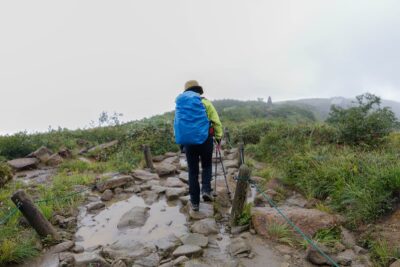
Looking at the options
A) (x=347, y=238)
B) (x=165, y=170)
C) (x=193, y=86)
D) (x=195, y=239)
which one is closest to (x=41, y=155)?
(x=165, y=170)

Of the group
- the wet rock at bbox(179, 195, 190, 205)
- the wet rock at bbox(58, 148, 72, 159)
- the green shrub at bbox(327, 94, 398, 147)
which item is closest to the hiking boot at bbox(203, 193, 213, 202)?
the wet rock at bbox(179, 195, 190, 205)

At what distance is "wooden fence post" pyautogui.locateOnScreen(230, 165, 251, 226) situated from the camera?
4.32 metres

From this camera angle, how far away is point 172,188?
6.53 m

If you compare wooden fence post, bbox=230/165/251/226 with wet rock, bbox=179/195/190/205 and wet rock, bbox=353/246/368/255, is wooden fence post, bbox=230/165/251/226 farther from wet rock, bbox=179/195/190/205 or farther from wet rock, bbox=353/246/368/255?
wet rock, bbox=353/246/368/255

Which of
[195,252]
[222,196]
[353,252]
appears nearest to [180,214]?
[222,196]

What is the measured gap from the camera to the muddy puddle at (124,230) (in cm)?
447

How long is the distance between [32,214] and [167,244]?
2.12 m

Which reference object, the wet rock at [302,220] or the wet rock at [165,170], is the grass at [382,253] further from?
the wet rock at [165,170]

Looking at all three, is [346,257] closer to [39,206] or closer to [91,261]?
[91,261]

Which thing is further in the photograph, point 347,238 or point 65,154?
point 65,154

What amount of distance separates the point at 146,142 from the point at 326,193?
7.07m

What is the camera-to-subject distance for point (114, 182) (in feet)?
22.5

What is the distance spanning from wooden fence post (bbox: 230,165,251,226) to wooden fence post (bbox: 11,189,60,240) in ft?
9.48

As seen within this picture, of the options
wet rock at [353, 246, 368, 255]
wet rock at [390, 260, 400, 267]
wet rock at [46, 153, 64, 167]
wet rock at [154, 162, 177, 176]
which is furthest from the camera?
wet rock at [46, 153, 64, 167]
